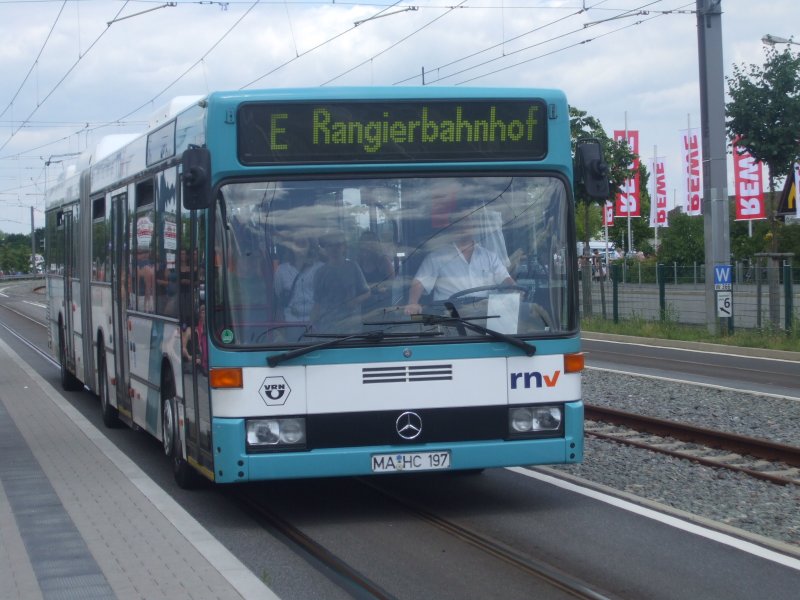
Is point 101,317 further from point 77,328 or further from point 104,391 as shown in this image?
point 77,328

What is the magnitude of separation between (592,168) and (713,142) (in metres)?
19.4

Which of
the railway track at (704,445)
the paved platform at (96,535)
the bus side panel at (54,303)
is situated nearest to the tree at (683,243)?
the bus side panel at (54,303)

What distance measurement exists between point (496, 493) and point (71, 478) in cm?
Result: 363

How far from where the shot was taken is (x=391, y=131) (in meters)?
8.47

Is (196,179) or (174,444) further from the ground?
(196,179)

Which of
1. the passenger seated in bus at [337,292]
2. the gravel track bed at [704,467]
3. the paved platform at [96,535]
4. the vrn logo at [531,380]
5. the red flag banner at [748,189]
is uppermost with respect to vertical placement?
the red flag banner at [748,189]

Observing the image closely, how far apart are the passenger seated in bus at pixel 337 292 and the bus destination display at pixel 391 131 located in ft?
2.22

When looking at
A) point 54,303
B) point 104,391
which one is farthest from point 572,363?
point 54,303

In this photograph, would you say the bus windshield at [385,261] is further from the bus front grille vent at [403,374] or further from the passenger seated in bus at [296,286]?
the bus front grille vent at [403,374]

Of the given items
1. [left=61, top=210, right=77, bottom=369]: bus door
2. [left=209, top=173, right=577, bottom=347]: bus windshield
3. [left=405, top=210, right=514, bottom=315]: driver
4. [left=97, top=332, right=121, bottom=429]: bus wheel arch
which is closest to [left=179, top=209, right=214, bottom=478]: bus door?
[left=209, top=173, right=577, bottom=347]: bus windshield

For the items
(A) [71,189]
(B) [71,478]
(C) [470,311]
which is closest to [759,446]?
(C) [470,311]

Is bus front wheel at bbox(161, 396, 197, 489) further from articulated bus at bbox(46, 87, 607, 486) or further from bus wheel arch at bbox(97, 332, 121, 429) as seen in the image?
bus wheel arch at bbox(97, 332, 121, 429)

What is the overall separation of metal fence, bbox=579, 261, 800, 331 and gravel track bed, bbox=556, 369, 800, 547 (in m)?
9.45

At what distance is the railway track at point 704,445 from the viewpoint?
431 inches
